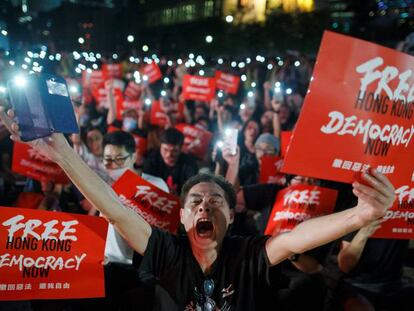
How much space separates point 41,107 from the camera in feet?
7.59

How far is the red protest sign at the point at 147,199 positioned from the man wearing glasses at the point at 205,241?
1281 millimetres

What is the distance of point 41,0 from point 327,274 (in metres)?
8.68

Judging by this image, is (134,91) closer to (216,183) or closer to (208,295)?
(216,183)

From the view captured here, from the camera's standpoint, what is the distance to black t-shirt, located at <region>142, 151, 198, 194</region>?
6605 millimetres

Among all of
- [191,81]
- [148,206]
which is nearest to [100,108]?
[191,81]

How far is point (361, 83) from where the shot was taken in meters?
2.43

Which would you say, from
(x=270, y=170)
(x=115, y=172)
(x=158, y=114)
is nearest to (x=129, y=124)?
(x=158, y=114)

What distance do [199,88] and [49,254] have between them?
811 centimetres

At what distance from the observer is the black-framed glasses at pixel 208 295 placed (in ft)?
8.32

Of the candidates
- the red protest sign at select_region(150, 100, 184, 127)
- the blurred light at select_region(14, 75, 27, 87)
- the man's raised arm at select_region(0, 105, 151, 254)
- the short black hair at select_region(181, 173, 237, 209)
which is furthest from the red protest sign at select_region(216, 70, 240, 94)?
the blurred light at select_region(14, 75, 27, 87)

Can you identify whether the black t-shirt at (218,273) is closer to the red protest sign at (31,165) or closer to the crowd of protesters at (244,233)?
the crowd of protesters at (244,233)

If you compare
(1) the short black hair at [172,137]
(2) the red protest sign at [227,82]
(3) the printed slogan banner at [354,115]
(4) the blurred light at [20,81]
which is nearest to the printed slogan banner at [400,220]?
(3) the printed slogan banner at [354,115]

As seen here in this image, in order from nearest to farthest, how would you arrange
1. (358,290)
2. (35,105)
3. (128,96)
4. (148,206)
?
(35,105)
(148,206)
(358,290)
(128,96)

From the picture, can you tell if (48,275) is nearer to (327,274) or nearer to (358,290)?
(327,274)
